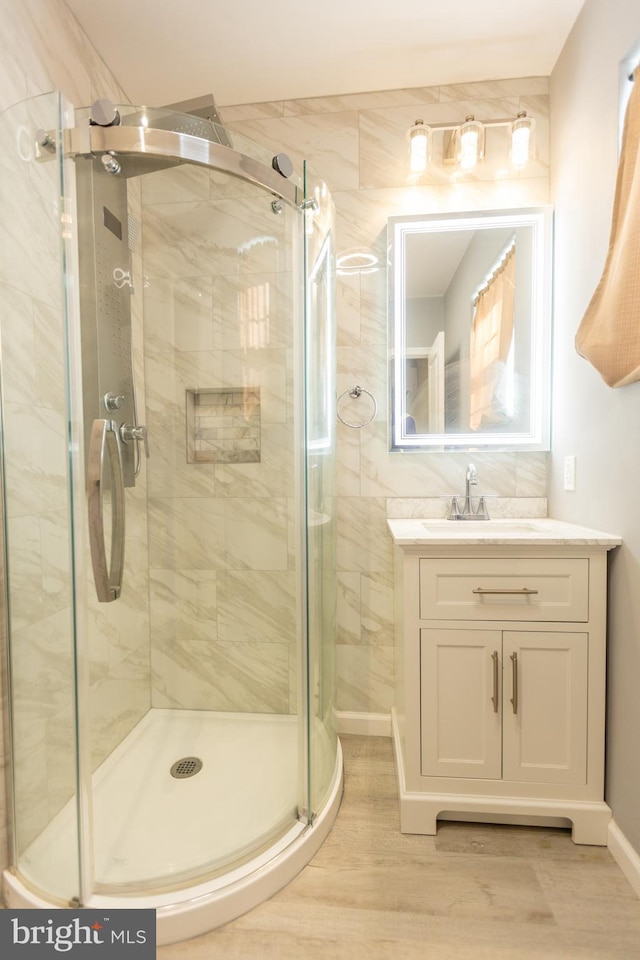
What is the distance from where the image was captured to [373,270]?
79.4 inches

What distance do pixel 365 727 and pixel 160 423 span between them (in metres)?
1.57

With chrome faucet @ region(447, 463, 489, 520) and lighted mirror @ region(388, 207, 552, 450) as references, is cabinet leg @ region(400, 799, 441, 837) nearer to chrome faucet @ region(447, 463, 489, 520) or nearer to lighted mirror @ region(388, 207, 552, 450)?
chrome faucet @ region(447, 463, 489, 520)

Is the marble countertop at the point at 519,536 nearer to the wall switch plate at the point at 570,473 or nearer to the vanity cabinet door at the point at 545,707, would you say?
the wall switch plate at the point at 570,473

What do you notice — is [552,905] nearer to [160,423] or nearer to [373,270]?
[160,423]

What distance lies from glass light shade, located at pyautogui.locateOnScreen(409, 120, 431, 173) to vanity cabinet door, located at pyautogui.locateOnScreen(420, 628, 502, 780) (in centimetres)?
179

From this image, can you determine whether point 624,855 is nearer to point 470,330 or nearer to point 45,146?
point 470,330

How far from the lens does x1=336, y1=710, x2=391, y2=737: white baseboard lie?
81.6 inches

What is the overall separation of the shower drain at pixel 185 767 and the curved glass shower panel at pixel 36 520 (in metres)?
0.38

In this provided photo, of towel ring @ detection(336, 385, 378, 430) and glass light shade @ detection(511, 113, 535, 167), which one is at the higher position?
glass light shade @ detection(511, 113, 535, 167)

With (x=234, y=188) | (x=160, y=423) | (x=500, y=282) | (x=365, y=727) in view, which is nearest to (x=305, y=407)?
(x=160, y=423)

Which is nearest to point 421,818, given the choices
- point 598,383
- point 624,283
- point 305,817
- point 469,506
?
point 305,817

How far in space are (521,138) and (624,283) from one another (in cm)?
96

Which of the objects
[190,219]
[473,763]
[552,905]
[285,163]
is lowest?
[552,905]

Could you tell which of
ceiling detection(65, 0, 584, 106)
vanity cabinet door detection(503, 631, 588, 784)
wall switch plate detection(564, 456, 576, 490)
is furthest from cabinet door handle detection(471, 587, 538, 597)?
ceiling detection(65, 0, 584, 106)
